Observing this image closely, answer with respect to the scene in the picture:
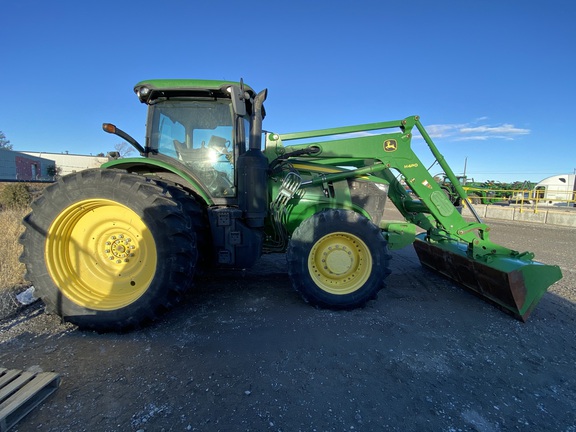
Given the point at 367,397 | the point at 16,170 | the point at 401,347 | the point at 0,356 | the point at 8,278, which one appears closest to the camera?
the point at 367,397

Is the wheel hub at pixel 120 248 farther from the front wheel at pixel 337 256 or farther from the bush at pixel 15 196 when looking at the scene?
the bush at pixel 15 196

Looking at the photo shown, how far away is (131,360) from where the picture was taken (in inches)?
94.4

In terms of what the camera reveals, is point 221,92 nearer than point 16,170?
Yes

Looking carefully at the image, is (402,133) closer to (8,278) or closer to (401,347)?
(401,347)

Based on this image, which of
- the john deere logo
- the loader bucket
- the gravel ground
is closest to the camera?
the gravel ground

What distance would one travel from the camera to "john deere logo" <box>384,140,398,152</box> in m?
3.81

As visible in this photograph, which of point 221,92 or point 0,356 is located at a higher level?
point 221,92

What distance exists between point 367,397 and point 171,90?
338 centimetres

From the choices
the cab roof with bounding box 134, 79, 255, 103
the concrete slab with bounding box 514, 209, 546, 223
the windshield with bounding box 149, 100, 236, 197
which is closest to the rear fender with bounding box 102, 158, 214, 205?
the windshield with bounding box 149, 100, 236, 197

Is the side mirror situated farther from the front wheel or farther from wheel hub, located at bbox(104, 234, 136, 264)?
wheel hub, located at bbox(104, 234, 136, 264)

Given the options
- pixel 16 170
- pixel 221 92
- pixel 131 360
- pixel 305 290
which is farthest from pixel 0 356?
pixel 16 170

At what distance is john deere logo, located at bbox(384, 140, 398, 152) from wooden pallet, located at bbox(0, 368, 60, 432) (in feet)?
12.6

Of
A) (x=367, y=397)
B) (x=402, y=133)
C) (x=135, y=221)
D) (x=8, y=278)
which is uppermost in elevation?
(x=402, y=133)

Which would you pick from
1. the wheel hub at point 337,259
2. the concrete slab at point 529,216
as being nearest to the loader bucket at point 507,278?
the wheel hub at point 337,259
